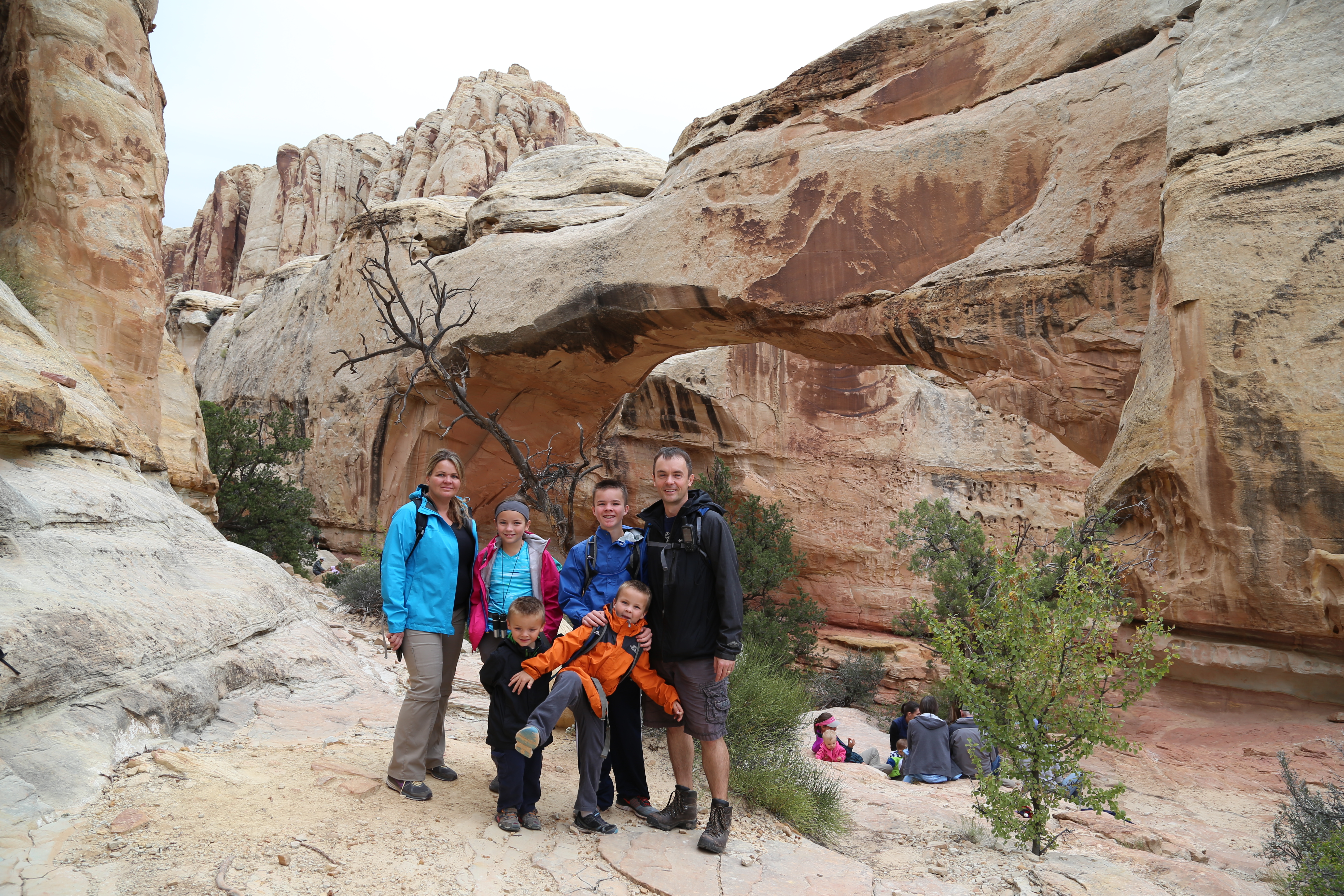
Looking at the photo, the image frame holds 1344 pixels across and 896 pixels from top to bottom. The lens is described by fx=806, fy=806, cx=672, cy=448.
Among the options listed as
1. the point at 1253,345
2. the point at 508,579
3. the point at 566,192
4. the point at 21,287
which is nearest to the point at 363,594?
the point at 21,287

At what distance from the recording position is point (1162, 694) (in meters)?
6.11

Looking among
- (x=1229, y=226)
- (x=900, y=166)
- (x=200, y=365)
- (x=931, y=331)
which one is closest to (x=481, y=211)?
(x=900, y=166)

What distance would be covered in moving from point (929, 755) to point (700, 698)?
367cm

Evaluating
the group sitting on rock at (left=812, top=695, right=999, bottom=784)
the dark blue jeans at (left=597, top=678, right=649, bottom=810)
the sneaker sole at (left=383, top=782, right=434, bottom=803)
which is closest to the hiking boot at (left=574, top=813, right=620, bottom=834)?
the dark blue jeans at (left=597, top=678, right=649, bottom=810)

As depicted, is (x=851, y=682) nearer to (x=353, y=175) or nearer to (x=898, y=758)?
(x=898, y=758)

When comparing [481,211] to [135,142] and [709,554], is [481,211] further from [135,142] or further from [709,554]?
[709,554]

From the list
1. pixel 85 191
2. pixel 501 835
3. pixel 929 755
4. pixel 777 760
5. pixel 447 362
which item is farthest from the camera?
pixel 447 362

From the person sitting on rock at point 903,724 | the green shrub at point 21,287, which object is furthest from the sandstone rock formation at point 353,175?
the person sitting on rock at point 903,724

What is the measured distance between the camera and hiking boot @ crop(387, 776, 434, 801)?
320cm

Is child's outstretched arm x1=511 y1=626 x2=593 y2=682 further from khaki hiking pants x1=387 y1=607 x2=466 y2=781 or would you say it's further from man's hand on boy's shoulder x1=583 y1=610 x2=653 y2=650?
khaki hiking pants x1=387 y1=607 x2=466 y2=781

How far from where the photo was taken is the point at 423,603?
10.8 ft

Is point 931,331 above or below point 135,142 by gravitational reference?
below

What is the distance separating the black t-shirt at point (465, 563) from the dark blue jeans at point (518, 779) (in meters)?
0.65

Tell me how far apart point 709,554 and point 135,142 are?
7439 mm
